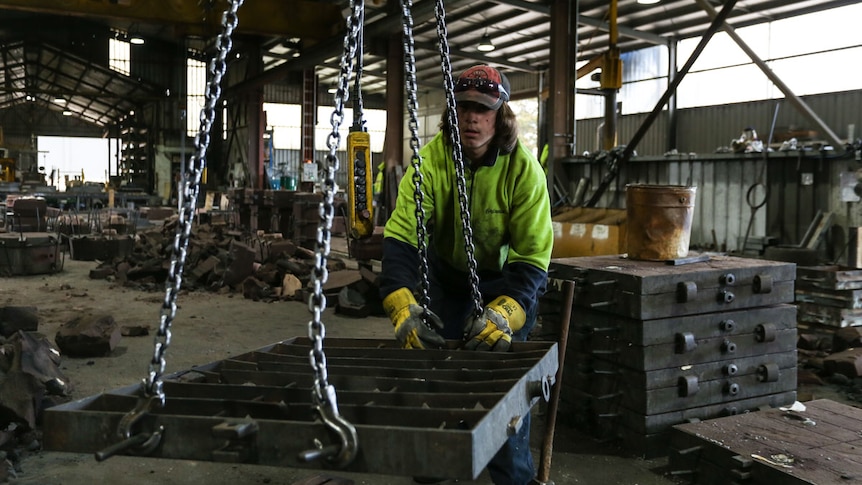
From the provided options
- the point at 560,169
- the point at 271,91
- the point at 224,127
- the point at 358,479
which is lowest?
the point at 358,479

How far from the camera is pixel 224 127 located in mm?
25047

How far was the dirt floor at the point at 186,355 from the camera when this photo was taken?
3.43m

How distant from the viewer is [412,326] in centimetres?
260

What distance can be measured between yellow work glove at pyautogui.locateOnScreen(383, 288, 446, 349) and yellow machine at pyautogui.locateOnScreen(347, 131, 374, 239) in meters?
2.26

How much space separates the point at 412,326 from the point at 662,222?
89.0 inches

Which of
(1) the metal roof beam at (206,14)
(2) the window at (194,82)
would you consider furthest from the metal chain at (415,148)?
(2) the window at (194,82)

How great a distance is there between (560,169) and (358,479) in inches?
305

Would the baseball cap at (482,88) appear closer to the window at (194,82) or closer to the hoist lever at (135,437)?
the hoist lever at (135,437)

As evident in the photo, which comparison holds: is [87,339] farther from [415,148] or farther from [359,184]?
[415,148]

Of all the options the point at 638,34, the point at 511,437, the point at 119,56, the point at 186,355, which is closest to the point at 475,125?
the point at 511,437

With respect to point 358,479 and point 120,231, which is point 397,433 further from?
point 120,231

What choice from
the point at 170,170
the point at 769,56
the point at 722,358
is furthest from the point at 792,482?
the point at 170,170

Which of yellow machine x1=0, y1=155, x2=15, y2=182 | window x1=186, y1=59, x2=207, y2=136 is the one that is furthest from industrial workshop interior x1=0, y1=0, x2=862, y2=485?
yellow machine x1=0, y1=155, x2=15, y2=182

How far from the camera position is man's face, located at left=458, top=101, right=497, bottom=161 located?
2777mm
